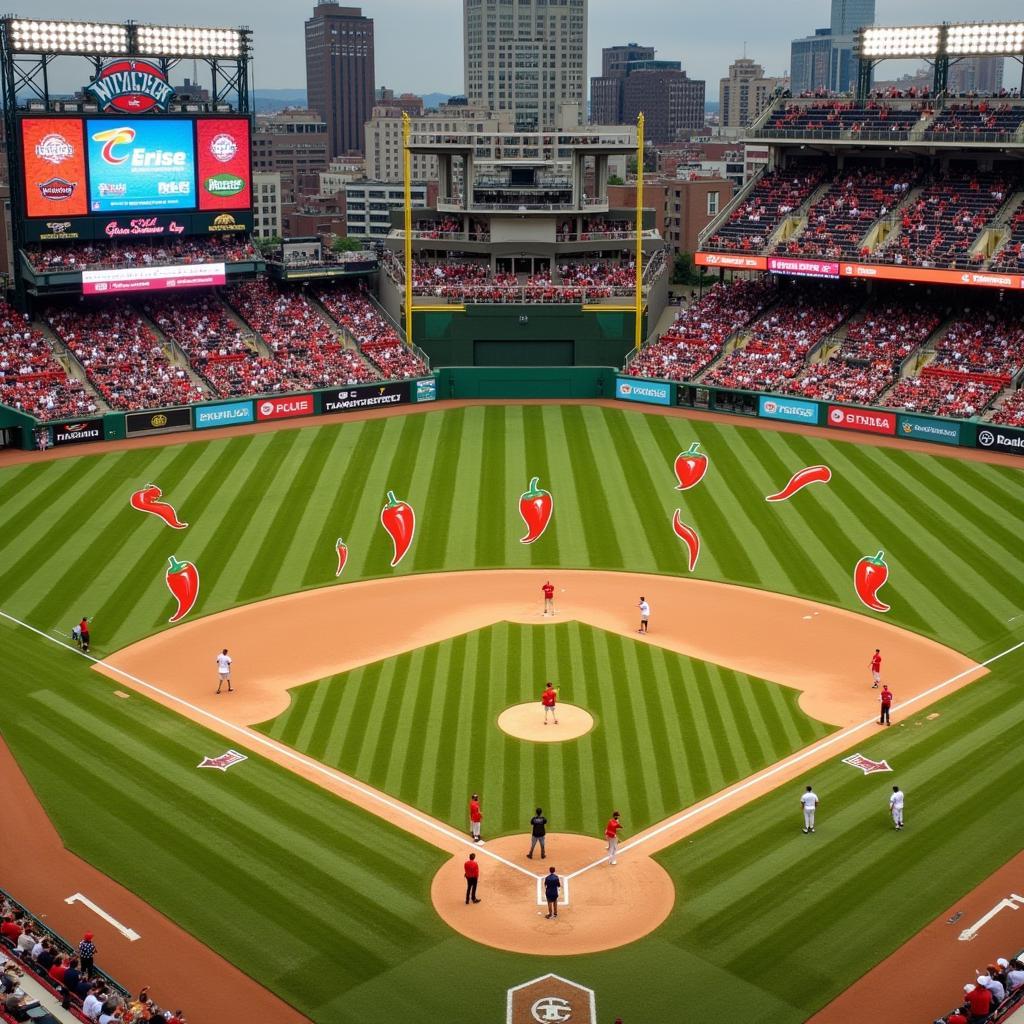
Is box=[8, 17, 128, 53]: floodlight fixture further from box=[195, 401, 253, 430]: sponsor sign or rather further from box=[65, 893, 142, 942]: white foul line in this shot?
box=[65, 893, 142, 942]: white foul line

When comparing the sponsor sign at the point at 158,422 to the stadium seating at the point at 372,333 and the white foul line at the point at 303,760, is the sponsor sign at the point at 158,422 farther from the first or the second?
the white foul line at the point at 303,760

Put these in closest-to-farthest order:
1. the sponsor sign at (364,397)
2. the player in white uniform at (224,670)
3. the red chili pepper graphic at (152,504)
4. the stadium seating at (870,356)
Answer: the player in white uniform at (224,670) < the red chili pepper graphic at (152,504) < the stadium seating at (870,356) < the sponsor sign at (364,397)

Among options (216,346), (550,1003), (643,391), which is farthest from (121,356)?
(550,1003)

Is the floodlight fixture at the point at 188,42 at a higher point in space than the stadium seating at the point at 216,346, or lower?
higher

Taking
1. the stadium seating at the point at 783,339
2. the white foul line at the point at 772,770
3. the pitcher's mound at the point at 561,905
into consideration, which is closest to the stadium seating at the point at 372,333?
the stadium seating at the point at 783,339

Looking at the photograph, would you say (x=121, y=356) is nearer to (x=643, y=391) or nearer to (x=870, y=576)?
(x=643, y=391)
